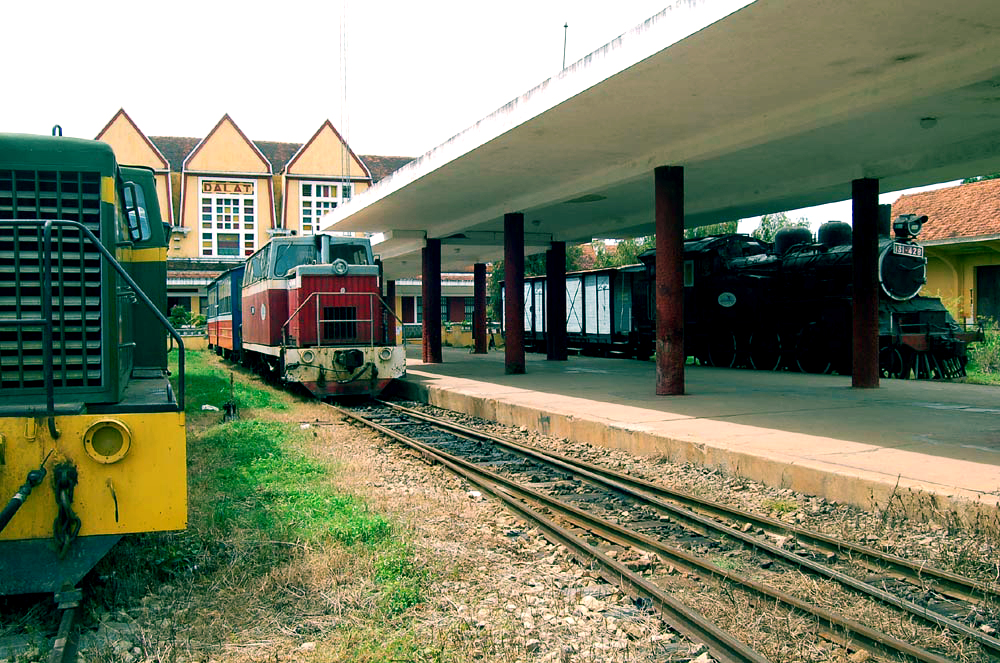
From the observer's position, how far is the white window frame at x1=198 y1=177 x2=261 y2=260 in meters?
35.2

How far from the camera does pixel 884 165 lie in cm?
1216

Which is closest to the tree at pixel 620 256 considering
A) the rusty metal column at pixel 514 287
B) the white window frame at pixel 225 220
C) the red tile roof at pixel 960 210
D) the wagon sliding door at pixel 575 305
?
the wagon sliding door at pixel 575 305

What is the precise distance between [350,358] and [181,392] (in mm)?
9761

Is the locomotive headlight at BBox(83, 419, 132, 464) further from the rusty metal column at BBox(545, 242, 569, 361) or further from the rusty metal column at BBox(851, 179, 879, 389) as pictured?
the rusty metal column at BBox(545, 242, 569, 361)

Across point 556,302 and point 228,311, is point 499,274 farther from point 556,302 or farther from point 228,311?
point 556,302

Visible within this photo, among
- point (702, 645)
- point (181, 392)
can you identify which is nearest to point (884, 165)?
point (702, 645)

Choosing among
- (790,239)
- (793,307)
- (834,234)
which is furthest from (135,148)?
(834,234)

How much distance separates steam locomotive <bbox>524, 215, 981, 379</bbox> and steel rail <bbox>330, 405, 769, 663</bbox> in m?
10.5

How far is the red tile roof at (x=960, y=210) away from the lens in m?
21.9

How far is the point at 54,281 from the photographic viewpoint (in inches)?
163

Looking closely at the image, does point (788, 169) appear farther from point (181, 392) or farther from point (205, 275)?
point (205, 275)

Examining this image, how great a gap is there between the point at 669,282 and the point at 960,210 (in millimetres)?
17563

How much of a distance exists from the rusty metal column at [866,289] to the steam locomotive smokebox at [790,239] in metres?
5.71

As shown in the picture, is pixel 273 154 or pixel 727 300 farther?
pixel 273 154
